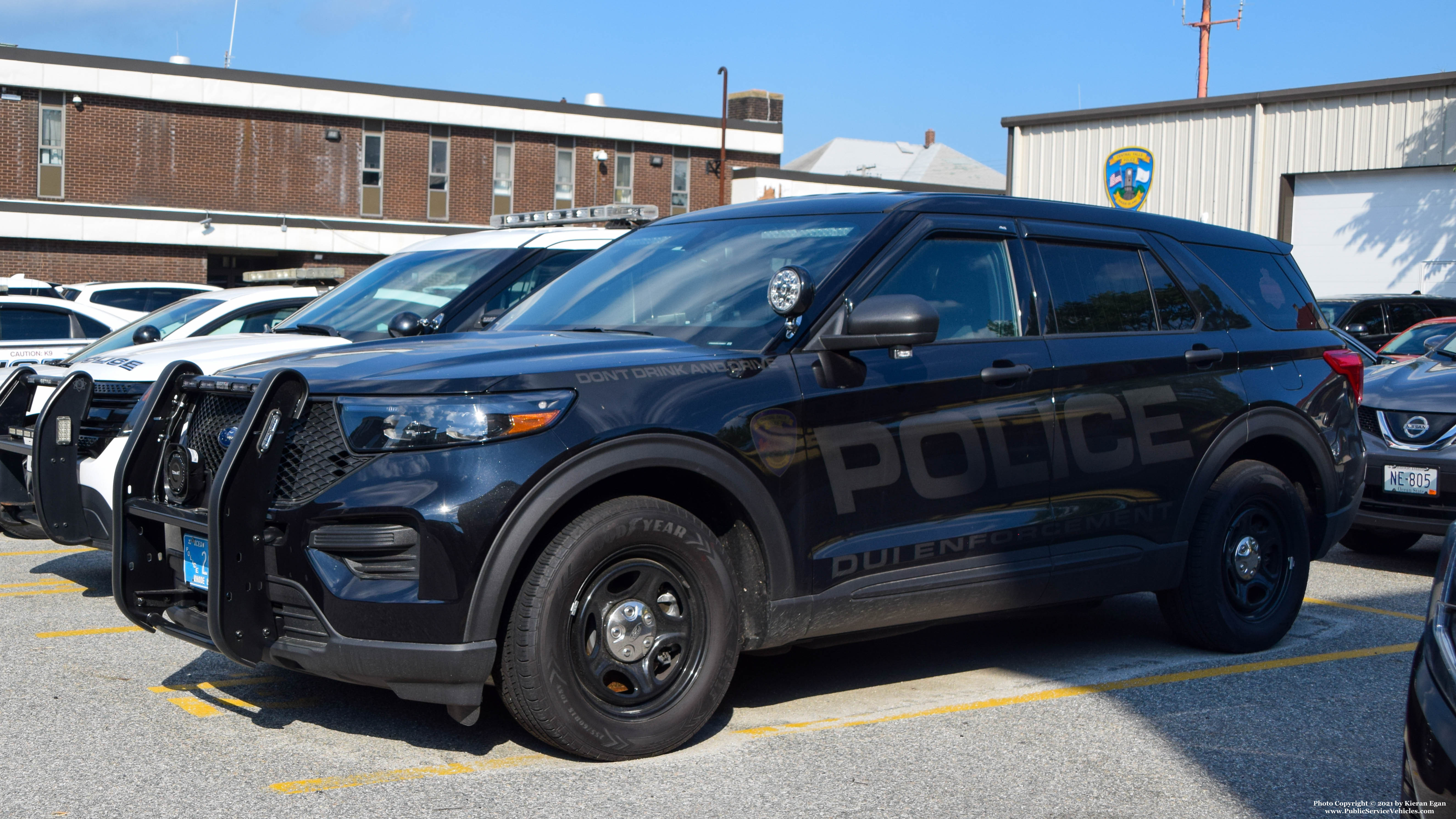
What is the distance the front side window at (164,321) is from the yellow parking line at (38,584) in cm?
236

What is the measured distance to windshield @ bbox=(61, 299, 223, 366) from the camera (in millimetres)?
9648

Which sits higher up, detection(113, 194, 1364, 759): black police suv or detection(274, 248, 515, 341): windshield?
detection(274, 248, 515, 341): windshield

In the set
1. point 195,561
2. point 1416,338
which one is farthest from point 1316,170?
point 195,561

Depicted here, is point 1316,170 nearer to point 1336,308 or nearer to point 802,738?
point 1336,308

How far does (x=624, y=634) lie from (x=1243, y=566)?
3188mm

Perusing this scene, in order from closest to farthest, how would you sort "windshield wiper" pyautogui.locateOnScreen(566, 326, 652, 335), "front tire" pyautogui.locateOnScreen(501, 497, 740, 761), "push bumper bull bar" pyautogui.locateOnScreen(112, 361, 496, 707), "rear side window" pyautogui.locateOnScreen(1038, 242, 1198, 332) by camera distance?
"push bumper bull bar" pyautogui.locateOnScreen(112, 361, 496, 707) < "front tire" pyautogui.locateOnScreen(501, 497, 740, 761) < "windshield wiper" pyautogui.locateOnScreen(566, 326, 652, 335) < "rear side window" pyautogui.locateOnScreen(1038, 242, 1198, 332)

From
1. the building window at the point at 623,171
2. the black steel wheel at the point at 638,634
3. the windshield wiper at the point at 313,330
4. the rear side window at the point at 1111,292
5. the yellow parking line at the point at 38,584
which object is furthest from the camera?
the building window at the point at 623,171

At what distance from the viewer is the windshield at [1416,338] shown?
13633 millimetres

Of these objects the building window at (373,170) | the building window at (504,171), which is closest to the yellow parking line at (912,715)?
the building window at (373,170)

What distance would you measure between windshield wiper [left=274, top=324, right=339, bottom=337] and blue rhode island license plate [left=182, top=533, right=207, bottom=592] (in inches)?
147

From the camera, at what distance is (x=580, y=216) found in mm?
9656

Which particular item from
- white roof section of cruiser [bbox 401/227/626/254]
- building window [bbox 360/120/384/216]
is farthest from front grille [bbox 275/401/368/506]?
building window [bbox 360/120/384/216]

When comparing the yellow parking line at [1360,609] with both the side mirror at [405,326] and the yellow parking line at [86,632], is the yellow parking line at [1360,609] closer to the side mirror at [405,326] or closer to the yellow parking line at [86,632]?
the side mirror at [405,326]

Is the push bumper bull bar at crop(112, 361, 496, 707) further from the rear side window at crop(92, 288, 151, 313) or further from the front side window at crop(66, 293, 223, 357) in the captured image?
the rear side window at crop(92, 288, 151, 313)
